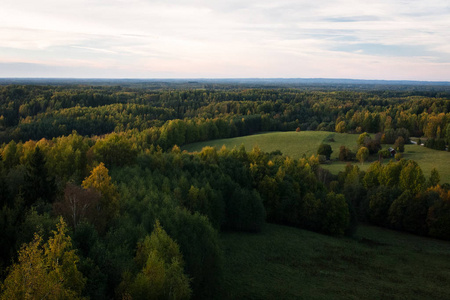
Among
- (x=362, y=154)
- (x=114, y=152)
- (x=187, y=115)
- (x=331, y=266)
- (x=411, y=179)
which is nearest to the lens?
(x=331, y=266)

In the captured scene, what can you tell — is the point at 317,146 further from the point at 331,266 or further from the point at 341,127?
→ the point at 331,266

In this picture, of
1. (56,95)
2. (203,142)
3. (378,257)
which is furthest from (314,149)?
(56,95)

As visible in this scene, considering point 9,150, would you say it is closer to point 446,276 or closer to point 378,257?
point 378,257

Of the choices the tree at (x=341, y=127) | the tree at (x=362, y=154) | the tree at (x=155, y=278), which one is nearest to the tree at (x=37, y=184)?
the tree at (x=155, y=278)

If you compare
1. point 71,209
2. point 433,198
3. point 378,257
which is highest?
point 71,209

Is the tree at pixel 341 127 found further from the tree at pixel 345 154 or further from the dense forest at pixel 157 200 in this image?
the tree at pixel 345 154

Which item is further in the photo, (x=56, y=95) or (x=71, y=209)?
(x=56, y=95)

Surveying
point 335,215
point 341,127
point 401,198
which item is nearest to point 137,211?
point 335,215
